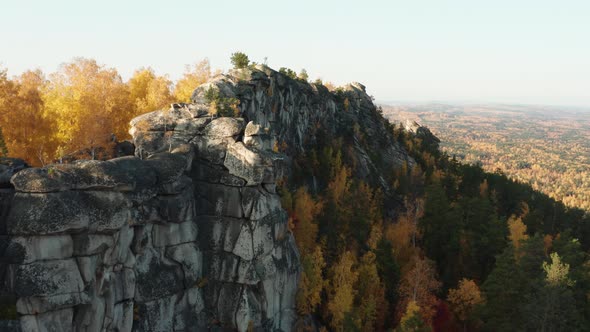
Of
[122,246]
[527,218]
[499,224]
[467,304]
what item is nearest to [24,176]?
[122,246]

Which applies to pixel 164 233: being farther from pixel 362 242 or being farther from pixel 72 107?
pixel 362 242

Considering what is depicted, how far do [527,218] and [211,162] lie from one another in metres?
60.8

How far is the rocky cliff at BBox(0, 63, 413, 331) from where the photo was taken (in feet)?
70.3

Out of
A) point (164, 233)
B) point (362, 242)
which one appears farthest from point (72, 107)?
point (362, 242)

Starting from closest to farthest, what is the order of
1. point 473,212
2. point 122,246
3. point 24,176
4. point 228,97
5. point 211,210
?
point 24,176
point 122,246
point 211,210
point 228,97
point 473,212

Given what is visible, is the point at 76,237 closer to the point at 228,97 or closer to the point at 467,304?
the point at 228,97

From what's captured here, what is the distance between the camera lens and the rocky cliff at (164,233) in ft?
70.3

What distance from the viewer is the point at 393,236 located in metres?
55.6

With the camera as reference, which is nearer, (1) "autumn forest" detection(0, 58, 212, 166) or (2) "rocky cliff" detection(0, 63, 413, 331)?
(2) "rocky cliff" detection(0, 63, 413, 331)

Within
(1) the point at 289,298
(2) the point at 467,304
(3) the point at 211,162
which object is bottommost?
(2) the point at 467,304

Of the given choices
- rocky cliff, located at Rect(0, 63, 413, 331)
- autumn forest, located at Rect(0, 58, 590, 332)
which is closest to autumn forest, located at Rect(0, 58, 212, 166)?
autumn forest, located at Rect(0, 58, 590, 332)

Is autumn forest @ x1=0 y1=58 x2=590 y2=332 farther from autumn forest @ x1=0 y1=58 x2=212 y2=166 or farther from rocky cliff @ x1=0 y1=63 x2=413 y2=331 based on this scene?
rocky cliff @ x1=0 y1=63 x2=413 y2=331

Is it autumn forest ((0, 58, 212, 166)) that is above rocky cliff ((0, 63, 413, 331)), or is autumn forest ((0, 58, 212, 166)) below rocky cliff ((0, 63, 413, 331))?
above

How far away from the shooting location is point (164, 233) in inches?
1123
